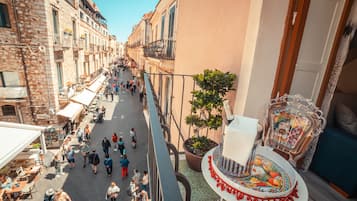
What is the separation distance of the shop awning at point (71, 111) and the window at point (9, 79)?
86.4 inches

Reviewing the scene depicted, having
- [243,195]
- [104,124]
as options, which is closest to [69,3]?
[104,124]

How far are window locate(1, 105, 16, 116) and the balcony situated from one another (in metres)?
0.71

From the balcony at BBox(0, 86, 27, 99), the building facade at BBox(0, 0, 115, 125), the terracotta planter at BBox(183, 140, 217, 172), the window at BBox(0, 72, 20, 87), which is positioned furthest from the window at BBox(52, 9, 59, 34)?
the terracotta planter at BBox(183, 140, 217, 172)

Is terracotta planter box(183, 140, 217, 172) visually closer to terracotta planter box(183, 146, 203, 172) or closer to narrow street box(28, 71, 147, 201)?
terracotta planter box(183, 146, 203, 172)

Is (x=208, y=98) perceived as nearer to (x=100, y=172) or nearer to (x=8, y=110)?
(x=100, y=172)

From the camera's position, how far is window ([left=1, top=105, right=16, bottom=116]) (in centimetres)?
816

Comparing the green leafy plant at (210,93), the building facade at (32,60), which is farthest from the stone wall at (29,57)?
the green leafy plant at (210,93)

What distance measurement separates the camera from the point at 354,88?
2668mm

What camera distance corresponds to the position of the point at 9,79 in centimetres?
781

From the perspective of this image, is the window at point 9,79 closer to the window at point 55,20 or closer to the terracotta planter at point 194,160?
Result: the window at point 55,20

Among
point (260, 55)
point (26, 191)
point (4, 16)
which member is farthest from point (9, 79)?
point (260, 55)

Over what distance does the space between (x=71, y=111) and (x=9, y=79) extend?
9.72 feet

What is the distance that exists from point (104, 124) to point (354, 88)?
1216 cm

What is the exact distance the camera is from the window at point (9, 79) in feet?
25.2
